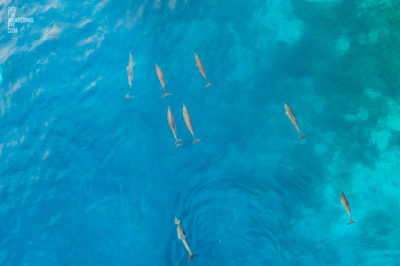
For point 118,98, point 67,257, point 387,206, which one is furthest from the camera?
point 118,98

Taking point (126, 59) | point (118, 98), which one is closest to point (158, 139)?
point (118, 98)

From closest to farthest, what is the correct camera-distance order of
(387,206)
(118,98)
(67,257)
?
(387,206)
(67,257)
(118,98)

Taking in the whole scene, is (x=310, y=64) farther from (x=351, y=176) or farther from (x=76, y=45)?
(x=76, y=45)

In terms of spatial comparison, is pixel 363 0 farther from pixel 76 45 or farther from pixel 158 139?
pixel 76 45

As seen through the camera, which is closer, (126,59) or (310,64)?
(310,64)

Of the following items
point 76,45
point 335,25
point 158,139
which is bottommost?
point 158,139

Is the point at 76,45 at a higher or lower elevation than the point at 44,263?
higher
